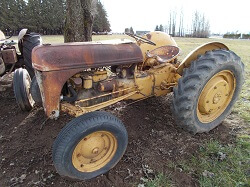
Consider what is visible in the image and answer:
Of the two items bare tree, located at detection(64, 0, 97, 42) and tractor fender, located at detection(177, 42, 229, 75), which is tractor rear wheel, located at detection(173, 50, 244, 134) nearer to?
tractor fender, located at detection(177, 42, 229, 75)

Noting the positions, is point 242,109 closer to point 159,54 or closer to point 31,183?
point 159,54

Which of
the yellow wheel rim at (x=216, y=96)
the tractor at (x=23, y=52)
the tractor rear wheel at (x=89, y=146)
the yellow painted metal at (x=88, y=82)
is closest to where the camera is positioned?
the tractor rear wheel at (x=89, y=146)

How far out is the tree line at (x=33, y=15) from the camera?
3734 centimetres

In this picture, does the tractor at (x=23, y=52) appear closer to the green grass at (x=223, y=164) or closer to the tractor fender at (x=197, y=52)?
the tractor fender at (x=197, y=52)

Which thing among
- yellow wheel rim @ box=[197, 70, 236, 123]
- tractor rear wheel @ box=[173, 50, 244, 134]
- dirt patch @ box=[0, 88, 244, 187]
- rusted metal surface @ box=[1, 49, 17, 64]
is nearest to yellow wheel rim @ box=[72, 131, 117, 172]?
dirt patch @ box=[0, 88, 244, 187]

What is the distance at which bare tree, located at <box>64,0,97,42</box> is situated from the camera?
426 centimetres

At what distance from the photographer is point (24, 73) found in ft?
11.0

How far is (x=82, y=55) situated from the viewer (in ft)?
7.11

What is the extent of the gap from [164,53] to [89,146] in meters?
1.99

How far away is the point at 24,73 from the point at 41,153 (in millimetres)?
1463

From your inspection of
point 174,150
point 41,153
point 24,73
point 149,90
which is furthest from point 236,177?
point 24,73

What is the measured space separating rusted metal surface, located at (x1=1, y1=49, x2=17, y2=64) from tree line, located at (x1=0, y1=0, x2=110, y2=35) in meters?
34.7

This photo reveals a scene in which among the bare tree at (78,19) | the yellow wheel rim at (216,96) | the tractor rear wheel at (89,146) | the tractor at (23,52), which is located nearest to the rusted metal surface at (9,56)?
the tractor at (23,52)

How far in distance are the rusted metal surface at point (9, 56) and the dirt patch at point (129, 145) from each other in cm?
117
